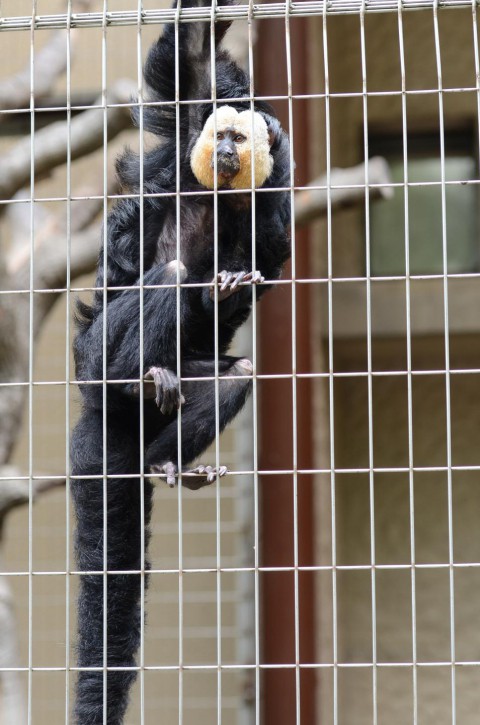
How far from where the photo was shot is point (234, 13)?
1.89 metres

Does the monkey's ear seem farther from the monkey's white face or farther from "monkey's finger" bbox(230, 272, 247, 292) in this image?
"monkey's finger" bbox(230, 272, 247, 292)

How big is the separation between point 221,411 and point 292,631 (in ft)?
5.25

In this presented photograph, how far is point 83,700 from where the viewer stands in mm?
1958

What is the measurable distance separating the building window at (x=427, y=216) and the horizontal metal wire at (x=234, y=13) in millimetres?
2713

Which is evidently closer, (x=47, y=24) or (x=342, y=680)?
(x=47, y=24)

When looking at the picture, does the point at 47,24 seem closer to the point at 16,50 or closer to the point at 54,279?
the point at 54,279

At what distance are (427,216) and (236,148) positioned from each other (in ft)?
8.36

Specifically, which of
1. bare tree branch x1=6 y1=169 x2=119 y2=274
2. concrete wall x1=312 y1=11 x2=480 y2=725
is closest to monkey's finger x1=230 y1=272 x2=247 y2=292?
bare tree branch x1=6 y1=169 x2=119 y2=274

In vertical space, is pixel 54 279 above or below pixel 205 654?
above

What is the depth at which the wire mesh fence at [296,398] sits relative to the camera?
3.10 metres

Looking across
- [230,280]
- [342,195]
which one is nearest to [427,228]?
[342,195]

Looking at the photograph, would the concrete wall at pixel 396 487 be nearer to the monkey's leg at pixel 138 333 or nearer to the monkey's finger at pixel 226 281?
the monkey's leg at pixel 138 333

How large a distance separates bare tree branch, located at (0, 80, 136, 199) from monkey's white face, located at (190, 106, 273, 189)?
790mm

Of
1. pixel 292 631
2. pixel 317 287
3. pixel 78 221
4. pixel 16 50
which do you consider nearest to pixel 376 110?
pixel 317 287
